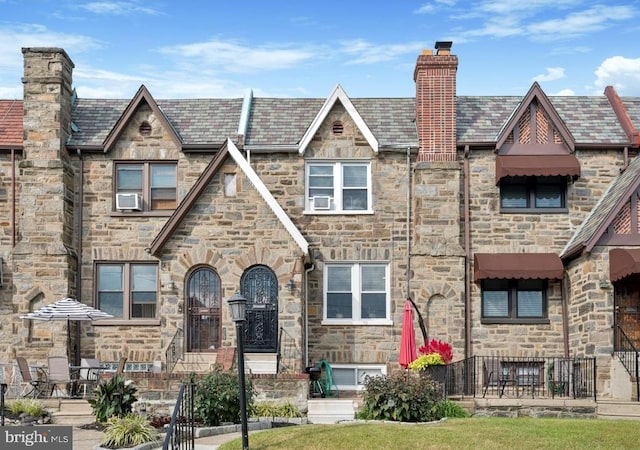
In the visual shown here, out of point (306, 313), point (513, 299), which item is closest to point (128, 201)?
point (306, 313)

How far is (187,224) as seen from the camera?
88.5 ft

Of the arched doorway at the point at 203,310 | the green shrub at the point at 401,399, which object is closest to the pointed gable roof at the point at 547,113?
the arched doorway at the point at 203,310

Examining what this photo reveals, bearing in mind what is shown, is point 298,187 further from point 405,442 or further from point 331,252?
point 405,442

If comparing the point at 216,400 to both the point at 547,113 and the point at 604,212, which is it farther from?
the point at 547,113

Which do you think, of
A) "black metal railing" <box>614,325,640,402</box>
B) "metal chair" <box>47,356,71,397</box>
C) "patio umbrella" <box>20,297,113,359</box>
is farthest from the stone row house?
"metal chair" <box>47,356,71,397</box>

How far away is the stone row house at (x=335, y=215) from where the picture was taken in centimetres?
2764

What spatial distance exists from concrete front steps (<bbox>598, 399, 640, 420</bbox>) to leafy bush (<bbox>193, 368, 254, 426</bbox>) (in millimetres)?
7888

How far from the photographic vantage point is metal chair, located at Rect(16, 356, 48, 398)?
24.9 m

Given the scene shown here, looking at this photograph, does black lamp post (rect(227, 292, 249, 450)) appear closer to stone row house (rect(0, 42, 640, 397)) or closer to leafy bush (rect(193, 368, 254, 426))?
leafy bush (rect(193, 368, 254, 426))

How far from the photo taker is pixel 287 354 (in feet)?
86.1

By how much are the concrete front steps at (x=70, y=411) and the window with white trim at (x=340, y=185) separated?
8.51 meters

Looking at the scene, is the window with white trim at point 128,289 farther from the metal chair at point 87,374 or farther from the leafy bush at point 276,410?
the leafy bush at point 276,410

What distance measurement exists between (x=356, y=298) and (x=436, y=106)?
5587 mm

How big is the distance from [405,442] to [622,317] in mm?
10664
